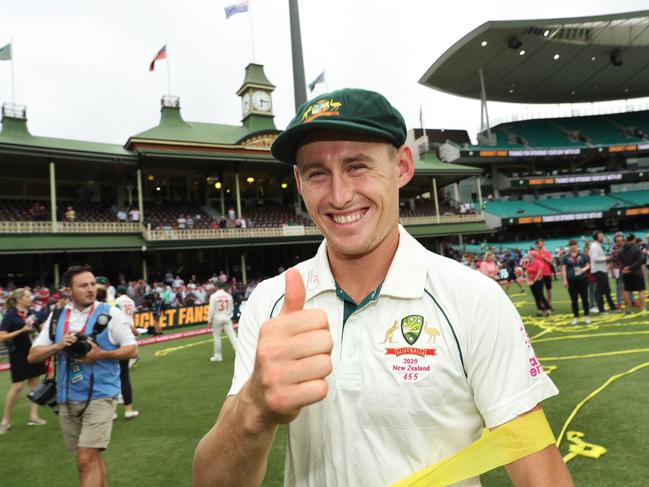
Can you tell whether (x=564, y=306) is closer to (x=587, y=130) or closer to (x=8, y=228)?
(x=8, y=228)

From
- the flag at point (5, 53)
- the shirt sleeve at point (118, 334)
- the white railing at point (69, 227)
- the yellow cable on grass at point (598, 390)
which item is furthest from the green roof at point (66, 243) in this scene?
the yellow cable on grass at point (598, 390)

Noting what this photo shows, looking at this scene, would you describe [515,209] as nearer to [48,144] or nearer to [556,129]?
[556,129]

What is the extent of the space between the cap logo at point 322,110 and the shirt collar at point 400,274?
0.60 metres

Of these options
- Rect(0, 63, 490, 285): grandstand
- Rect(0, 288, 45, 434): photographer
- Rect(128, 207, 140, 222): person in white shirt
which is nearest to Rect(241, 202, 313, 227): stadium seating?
Rect(0, 63, 490, 285): grandstand

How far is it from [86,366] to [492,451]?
13.1ft

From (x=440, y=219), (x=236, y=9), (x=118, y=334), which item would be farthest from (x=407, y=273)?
(x=440, y=219)

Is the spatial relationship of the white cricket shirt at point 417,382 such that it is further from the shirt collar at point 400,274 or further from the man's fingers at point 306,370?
the man's fingers at point 306,370

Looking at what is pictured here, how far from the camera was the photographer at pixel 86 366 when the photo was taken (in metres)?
3.78

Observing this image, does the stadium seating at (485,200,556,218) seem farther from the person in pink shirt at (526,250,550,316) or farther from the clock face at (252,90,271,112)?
the person in pink shirt at (526,250,550,316)

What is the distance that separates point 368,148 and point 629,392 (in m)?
5.75

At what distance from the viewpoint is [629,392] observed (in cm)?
527

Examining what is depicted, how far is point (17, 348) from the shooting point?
6.61 meters

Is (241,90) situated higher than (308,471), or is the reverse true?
(241,90)

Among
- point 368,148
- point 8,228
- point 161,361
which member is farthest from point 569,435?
point 8,228
